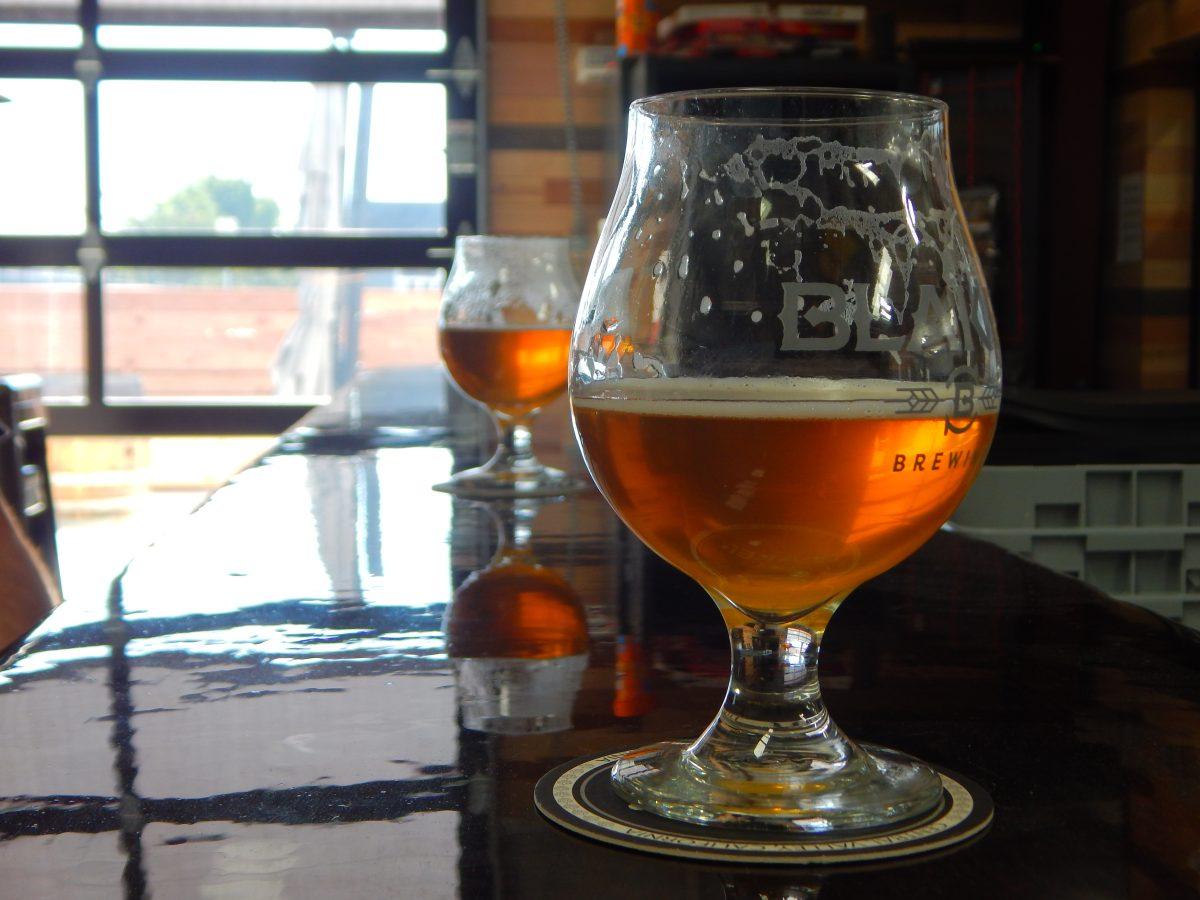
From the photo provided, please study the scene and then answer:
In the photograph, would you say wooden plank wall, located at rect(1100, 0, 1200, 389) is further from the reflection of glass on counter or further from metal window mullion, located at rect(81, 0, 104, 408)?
the reflection of glass on counter

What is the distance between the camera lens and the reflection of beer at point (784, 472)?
14.1 inches

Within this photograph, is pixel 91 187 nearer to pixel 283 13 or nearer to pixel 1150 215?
pixel 283 13

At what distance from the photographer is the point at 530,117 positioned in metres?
4.19

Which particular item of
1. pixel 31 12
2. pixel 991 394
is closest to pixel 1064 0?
pixel 31 12

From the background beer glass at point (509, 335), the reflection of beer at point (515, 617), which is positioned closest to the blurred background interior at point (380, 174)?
the background beer glass at point (509, 335)

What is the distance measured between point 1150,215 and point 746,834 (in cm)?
384

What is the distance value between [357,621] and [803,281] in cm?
30

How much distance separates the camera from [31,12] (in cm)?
414

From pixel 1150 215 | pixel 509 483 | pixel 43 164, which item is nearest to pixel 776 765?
pixel 509 483

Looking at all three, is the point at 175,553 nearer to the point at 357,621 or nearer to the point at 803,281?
the point at 357,621

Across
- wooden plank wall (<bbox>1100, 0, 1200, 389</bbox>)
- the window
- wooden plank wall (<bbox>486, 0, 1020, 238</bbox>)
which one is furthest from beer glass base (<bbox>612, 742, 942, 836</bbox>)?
the window

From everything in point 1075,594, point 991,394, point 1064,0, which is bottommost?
point 1075,594

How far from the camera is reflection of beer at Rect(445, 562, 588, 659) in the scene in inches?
21.0

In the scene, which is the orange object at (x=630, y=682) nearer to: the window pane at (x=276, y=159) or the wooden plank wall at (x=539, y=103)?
the wooden plank wall at (x=539, y=103)
